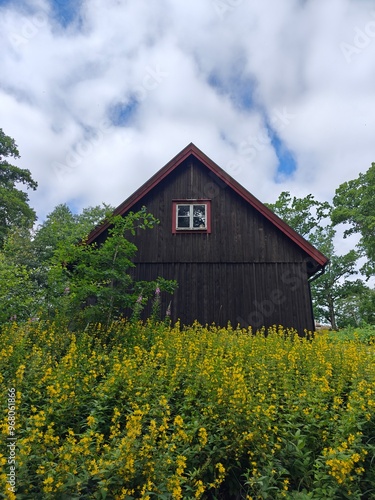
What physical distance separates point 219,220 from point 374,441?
9.07m

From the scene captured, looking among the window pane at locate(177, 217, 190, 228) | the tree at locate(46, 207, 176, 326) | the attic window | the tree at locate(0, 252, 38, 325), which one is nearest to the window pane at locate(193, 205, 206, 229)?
the attic window

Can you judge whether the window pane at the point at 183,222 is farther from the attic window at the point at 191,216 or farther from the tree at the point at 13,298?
the tree at the point at 13,298

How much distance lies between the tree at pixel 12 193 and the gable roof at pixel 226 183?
51.4 ft

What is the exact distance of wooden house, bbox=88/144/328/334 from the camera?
11062 mm

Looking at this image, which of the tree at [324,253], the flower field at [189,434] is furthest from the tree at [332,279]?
the flower field at [189,434]

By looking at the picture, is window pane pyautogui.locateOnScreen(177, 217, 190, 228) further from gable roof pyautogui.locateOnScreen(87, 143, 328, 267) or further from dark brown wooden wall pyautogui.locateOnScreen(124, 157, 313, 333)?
gable roof pyautogui.locateOnScreen(87, 143, 328, 267)

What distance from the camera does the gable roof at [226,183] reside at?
11.2 m

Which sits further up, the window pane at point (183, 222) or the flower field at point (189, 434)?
the window pane at point (183, 222)

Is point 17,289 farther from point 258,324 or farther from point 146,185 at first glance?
point 258,324

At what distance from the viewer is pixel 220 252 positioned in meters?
11.6

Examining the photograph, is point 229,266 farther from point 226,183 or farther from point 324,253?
point 324,253

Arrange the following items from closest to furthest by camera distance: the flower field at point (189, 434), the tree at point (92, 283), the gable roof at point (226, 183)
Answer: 1. the flower field at point (189, 434)
2. the tree at point (92, 283)
3. the gable roof at point (226, 183)

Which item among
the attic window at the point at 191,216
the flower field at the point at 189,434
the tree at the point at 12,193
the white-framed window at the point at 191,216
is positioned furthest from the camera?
the tree at the point at 12,193

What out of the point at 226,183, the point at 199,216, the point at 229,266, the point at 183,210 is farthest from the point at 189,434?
the point at 226,183
